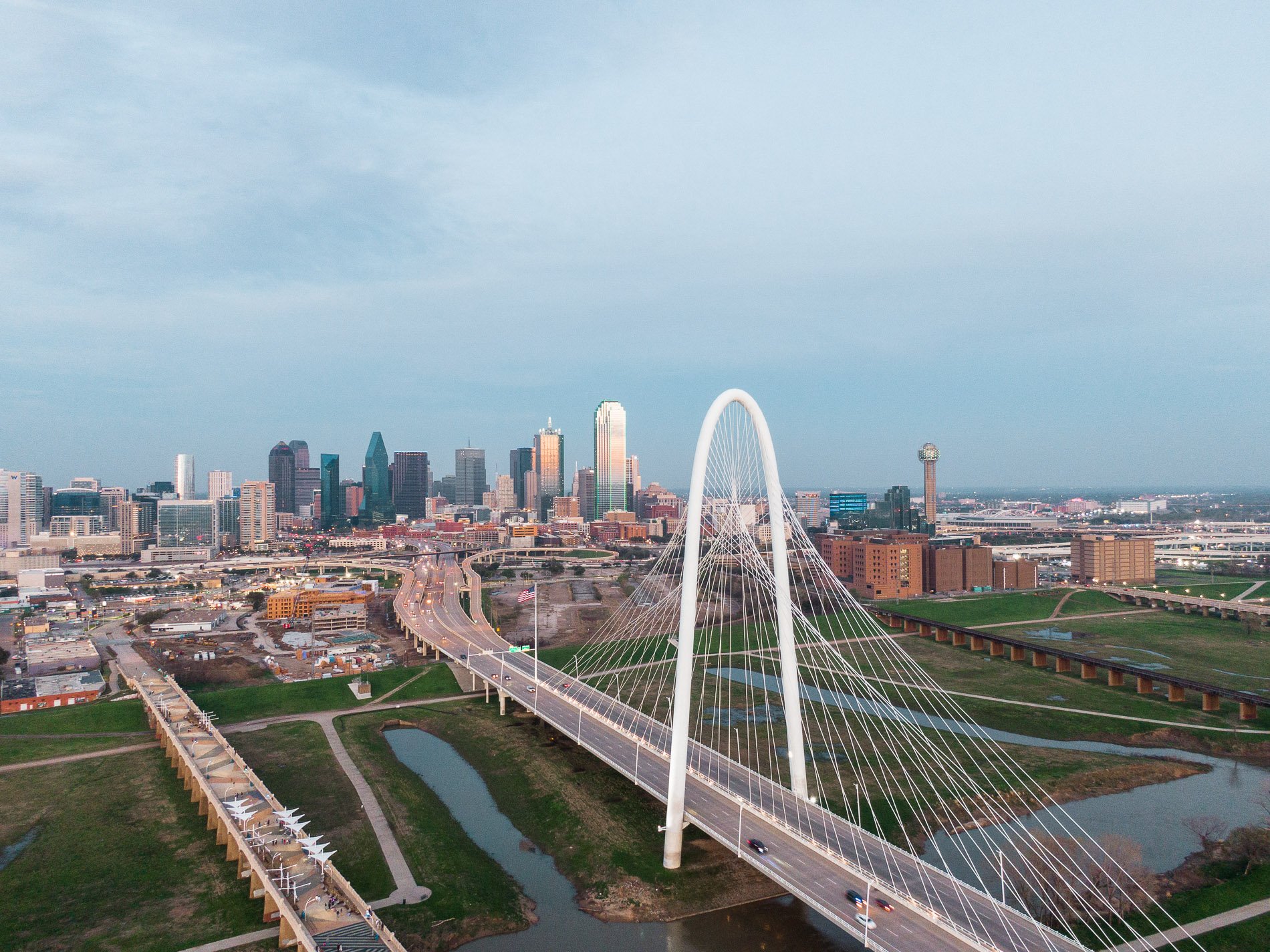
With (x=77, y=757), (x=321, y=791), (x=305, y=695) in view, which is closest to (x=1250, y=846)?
(x=321, y=791)

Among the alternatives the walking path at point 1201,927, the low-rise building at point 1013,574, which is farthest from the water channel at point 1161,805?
the low-rise building at point 1013,574

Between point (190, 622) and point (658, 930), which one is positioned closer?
point (658, 930)

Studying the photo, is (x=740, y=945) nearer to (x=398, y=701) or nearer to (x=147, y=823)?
(x=147, y=823)

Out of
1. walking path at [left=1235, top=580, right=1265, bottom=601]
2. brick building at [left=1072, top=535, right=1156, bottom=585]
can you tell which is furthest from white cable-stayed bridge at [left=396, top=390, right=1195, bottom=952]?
brick building at [left=1072, top=535, right=1156, bottom=585]

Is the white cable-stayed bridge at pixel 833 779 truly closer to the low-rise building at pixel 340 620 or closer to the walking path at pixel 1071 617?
the walking path at pixel 1071 617

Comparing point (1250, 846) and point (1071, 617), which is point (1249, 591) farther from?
point (1250, 846)

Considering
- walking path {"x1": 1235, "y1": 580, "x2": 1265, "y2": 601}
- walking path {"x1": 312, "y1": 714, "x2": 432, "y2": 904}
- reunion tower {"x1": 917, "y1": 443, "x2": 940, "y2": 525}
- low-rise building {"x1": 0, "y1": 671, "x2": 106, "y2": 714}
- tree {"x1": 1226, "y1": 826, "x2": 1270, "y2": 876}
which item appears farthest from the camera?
reunion tower {"x1": 917, "y1": 443, "x2": 940, "y2": 525}

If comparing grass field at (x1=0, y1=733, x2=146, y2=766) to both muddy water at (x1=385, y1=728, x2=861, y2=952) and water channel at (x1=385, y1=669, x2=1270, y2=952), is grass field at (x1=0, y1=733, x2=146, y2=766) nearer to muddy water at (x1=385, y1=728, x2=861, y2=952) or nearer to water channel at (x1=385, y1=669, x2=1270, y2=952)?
water channel at (x1=385, y1=669, x2=1270, y2=952)
